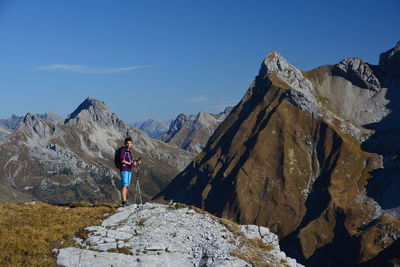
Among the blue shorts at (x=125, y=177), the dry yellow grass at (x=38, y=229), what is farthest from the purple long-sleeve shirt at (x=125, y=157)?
the dry yellow grass at (x=38, y=229)

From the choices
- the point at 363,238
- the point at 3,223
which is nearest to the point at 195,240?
the point at 3,223

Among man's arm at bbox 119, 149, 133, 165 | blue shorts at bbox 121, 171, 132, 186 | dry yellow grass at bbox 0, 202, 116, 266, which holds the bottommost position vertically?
dry yellow grass at bbox 0, 202, 116, 266

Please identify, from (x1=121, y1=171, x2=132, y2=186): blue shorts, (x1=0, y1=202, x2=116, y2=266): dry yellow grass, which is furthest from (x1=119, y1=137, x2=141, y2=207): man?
(x1=0, y1=202, x2=116, y2=266): dry yellow grass

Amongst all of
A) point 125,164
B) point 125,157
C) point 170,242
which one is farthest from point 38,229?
point 125,157

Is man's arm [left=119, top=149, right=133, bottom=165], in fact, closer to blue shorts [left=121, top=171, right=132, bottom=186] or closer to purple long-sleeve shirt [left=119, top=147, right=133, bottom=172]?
purple long-sleeve shirt [left=119, top=147, right=133, bottom=172]

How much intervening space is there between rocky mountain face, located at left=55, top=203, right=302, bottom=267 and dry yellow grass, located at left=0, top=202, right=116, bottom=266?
84 cm

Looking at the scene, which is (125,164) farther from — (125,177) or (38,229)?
(38,229)

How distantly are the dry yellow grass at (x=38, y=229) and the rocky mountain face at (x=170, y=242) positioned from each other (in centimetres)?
84

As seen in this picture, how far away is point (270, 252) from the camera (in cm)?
2566

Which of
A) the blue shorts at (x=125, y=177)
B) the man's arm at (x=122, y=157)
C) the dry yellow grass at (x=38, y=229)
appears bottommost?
the dry yellow grass at (x=38, y=229)

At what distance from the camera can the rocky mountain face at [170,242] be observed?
21281mm

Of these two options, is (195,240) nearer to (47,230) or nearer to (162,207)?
(162,207)

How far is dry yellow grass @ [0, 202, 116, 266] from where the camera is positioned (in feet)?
66.7

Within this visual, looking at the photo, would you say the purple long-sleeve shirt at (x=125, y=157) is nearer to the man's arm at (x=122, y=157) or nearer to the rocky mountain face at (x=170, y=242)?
the man's arm at (x=122, y=157)
